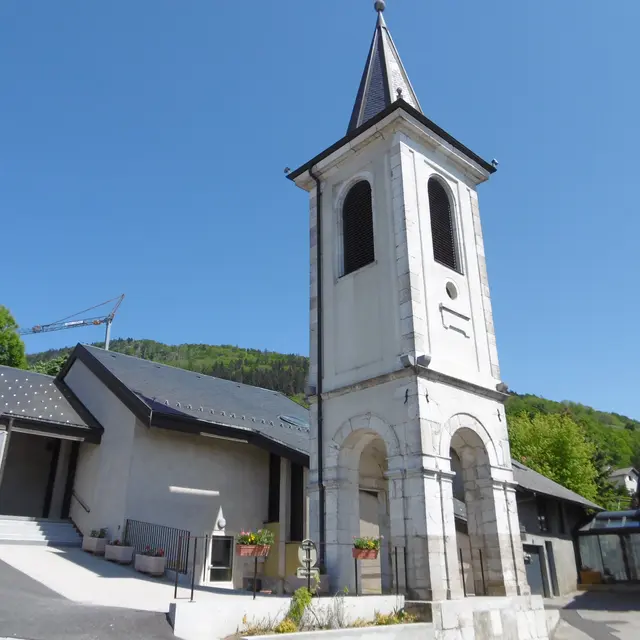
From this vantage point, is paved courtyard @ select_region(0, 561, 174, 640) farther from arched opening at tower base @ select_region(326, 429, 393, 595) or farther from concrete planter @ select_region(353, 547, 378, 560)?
arched opening at tower base @ select_region(326, 429, 393, 595)

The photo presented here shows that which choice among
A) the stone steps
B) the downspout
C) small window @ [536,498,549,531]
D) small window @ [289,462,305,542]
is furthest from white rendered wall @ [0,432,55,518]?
small window @ [536,498,549,531]

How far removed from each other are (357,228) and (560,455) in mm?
33266

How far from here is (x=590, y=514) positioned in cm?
3016

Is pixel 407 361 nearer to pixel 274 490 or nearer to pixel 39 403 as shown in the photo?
pixel 274 490

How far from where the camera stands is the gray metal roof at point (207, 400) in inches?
679

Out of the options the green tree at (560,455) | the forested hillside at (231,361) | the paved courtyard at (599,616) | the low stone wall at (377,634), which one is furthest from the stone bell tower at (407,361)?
the forested hillside at (231,361)

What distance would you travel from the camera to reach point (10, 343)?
1448 inches

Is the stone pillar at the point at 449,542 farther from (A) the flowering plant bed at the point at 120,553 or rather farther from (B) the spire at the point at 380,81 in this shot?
(B) the spire at the point at 380,81

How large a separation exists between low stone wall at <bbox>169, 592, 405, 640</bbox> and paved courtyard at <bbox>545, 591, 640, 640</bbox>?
7216 millimetres

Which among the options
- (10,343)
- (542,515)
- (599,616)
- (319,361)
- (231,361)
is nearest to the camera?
(319,361)

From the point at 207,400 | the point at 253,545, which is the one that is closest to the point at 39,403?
the point at 207,400

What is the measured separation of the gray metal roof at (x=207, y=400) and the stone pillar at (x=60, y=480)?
3049 millimetres

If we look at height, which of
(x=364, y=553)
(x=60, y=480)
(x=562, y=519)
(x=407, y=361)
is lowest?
(x=364, y=553)

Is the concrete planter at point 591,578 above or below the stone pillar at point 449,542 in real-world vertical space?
below
